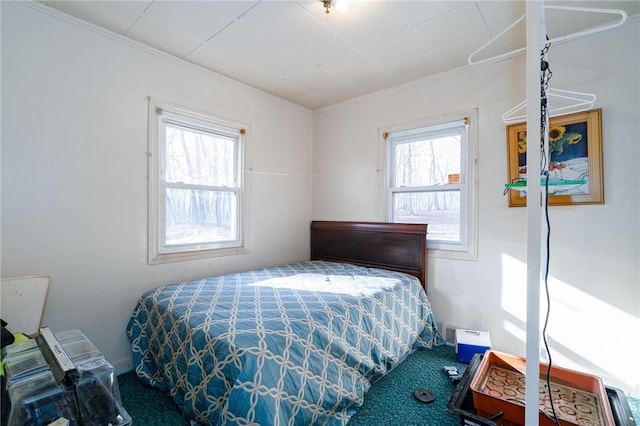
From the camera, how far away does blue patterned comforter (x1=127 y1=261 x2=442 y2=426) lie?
1408 mm

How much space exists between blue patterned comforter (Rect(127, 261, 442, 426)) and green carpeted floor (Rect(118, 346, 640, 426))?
0.08m

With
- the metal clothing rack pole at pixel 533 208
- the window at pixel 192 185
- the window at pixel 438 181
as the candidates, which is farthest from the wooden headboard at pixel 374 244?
the metal clothing rack pole at pixel 533 208

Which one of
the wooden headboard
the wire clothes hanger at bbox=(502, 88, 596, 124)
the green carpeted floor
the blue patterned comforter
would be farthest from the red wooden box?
the wire clothes hanger at bbox=(502, 88, 596, 124)

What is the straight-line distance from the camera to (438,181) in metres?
2.94

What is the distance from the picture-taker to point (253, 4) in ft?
6.31

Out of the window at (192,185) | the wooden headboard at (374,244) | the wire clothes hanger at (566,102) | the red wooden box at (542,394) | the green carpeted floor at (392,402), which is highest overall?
the wire clothes hanger at (566,102)

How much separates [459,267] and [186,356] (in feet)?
7.56

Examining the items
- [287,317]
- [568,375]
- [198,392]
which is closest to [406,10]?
Result: [287,317]

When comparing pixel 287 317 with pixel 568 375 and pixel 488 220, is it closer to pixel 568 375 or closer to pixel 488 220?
pixel 568 375

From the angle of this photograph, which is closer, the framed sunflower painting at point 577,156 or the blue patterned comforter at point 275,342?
the blue patterned comforter at point 275,342

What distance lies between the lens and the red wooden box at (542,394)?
1439mm

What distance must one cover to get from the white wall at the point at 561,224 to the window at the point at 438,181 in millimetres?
94

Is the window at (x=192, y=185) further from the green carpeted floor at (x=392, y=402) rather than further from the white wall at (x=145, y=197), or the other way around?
the green carpeted floor at (x=392, y=402)

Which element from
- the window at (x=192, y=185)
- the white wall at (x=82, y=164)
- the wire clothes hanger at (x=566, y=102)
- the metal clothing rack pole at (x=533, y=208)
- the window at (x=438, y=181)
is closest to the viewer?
the metal clothing rack pole at (x=533, y=208)
